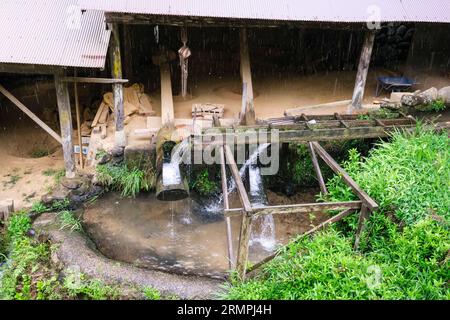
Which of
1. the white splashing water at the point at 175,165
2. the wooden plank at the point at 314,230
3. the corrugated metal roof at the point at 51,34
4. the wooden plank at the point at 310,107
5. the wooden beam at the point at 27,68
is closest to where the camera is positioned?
the wooden plank at the point at 314,230

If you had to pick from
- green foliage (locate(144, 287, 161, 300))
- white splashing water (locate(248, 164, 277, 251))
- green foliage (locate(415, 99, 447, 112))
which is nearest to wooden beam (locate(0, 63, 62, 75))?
white splashing water (locate(248, 164, 277, 251))

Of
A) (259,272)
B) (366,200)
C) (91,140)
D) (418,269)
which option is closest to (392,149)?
(366,200)

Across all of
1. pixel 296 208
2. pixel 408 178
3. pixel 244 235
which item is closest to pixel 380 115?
pixel 408 178

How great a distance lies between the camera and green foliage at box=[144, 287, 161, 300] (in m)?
6.11

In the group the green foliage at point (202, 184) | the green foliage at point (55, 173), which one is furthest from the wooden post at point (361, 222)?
the green foliage at point (55, 173)

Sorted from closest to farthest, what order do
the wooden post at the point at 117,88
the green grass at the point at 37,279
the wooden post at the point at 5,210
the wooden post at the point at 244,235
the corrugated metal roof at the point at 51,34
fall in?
the wooden post at the point at 244,235 → the green grass at the point at 37,279 → the corrugated metal roof at the point at 51,34 → the wooden post at the point at 5,210 → the wooden post at the point at 117,88

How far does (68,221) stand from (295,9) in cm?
639

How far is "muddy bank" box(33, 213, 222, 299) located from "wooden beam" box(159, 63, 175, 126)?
3384 millimetres

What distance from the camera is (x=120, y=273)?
6562 millimetres

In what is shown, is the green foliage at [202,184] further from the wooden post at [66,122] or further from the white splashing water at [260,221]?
the wooden post at [66,122]

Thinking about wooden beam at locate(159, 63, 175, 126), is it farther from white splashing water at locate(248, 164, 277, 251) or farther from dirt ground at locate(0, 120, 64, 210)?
dirt ground at locate(0, 120, 64, 210)

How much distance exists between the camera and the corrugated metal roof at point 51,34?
25.9 ft

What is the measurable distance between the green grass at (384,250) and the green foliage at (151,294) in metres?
1.05
